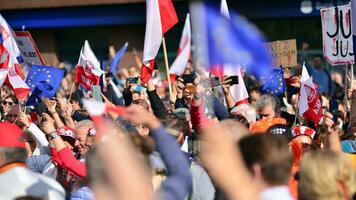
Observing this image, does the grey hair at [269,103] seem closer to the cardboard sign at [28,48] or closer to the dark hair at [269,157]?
the dark hair at [269,157]

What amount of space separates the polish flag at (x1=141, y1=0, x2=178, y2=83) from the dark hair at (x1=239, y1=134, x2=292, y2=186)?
232 inches

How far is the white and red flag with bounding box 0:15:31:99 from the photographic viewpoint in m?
11.6

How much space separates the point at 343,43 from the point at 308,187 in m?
6.19

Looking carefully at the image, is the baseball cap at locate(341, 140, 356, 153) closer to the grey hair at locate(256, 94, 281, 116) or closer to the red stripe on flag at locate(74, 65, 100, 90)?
the grey hair at locate(256, 94, 281, 116)

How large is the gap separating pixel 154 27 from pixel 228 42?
5122mm

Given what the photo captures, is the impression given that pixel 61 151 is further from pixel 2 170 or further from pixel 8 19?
pixel 8 19

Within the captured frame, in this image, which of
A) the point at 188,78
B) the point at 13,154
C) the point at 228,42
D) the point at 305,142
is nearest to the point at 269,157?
the point at 228,42

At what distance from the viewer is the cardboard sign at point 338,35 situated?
36.2 ft

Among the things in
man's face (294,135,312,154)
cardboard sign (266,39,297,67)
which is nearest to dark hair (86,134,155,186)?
man's face (294,135,312,154)

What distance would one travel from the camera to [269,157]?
4891mm

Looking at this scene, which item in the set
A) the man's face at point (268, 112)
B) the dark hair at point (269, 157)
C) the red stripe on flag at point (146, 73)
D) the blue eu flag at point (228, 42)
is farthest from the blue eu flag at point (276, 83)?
the dark hair at point (269, 157)

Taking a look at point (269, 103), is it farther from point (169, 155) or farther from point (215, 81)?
point (169, 155)

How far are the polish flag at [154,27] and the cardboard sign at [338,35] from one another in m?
1.74

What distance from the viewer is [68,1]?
25.8 m
